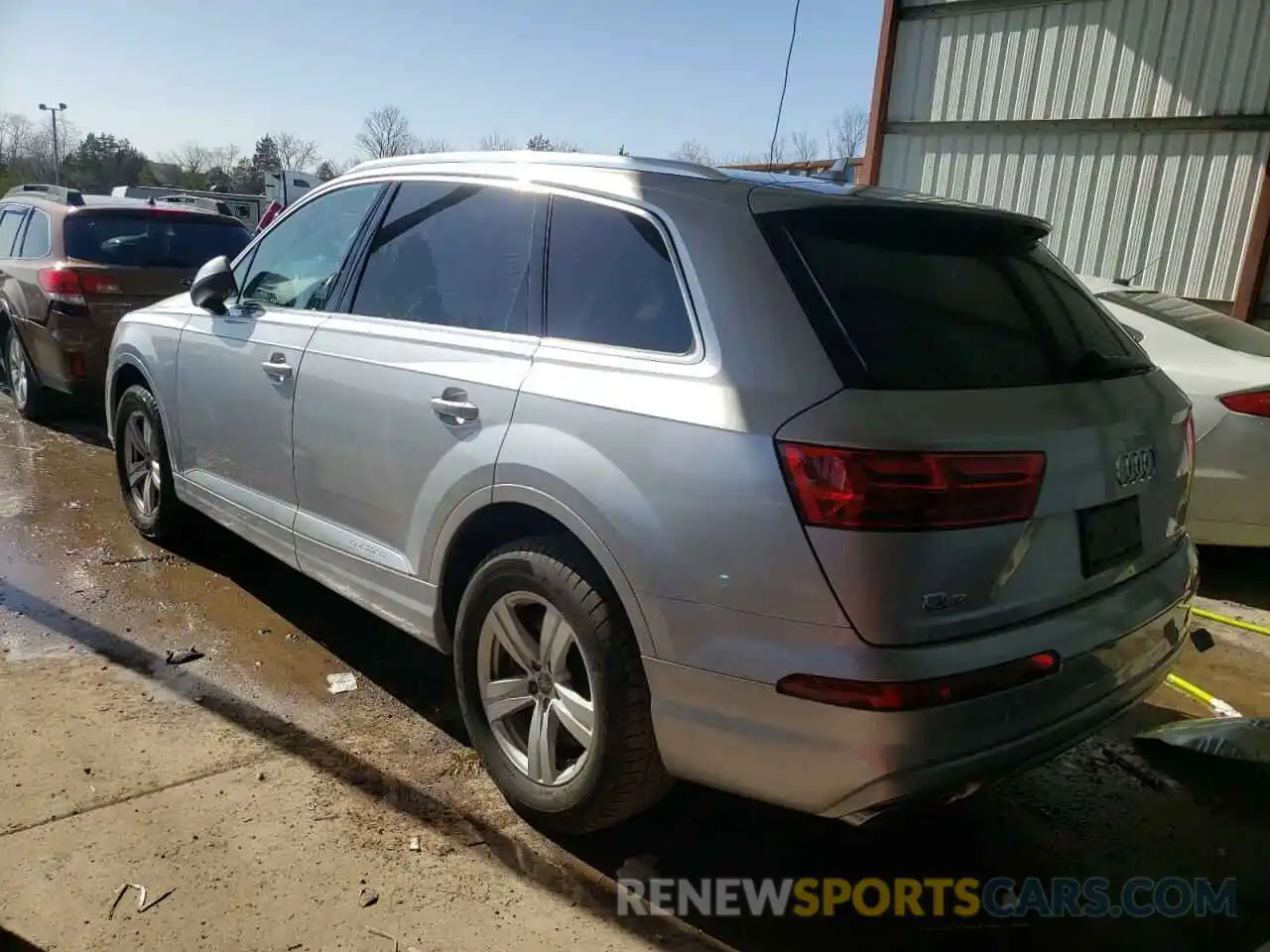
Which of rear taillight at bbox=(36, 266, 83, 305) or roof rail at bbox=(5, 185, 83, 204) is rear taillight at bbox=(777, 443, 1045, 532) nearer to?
rear taillight at bbox=(36, 266, 83, 305)

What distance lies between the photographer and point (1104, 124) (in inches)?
344

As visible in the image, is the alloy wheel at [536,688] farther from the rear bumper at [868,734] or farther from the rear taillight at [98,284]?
the rear taillight at [98,284]

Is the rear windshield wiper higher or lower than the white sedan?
higher

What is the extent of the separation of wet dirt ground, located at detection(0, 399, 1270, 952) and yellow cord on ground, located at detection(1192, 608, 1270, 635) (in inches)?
2.2

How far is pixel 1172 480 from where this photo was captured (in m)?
2.64

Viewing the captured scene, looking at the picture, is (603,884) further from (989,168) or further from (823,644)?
(989,168)

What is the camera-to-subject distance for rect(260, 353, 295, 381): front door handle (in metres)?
3.54

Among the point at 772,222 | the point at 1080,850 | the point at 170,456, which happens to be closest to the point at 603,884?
the point at 1080,850

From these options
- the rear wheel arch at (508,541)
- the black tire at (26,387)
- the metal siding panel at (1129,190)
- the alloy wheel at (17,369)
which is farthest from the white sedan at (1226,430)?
the alloy wheel at (17,369)

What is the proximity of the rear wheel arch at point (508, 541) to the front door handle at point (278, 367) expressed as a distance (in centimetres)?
110

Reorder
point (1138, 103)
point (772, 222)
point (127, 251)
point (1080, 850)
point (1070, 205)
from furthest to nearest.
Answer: point (1070, 205)
point (1138, 103)
point (127, 251)
point (1080, 850)
point (772, 222)

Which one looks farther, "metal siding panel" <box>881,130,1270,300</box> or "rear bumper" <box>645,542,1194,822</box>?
"metal siding panel" <box>881,130,1270,300</box>

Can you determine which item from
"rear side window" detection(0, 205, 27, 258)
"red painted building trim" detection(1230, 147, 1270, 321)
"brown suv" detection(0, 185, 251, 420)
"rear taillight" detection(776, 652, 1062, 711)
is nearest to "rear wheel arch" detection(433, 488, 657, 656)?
"rear taillight" detection(776, 652, 1062, 711)

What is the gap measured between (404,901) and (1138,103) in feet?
29.3
